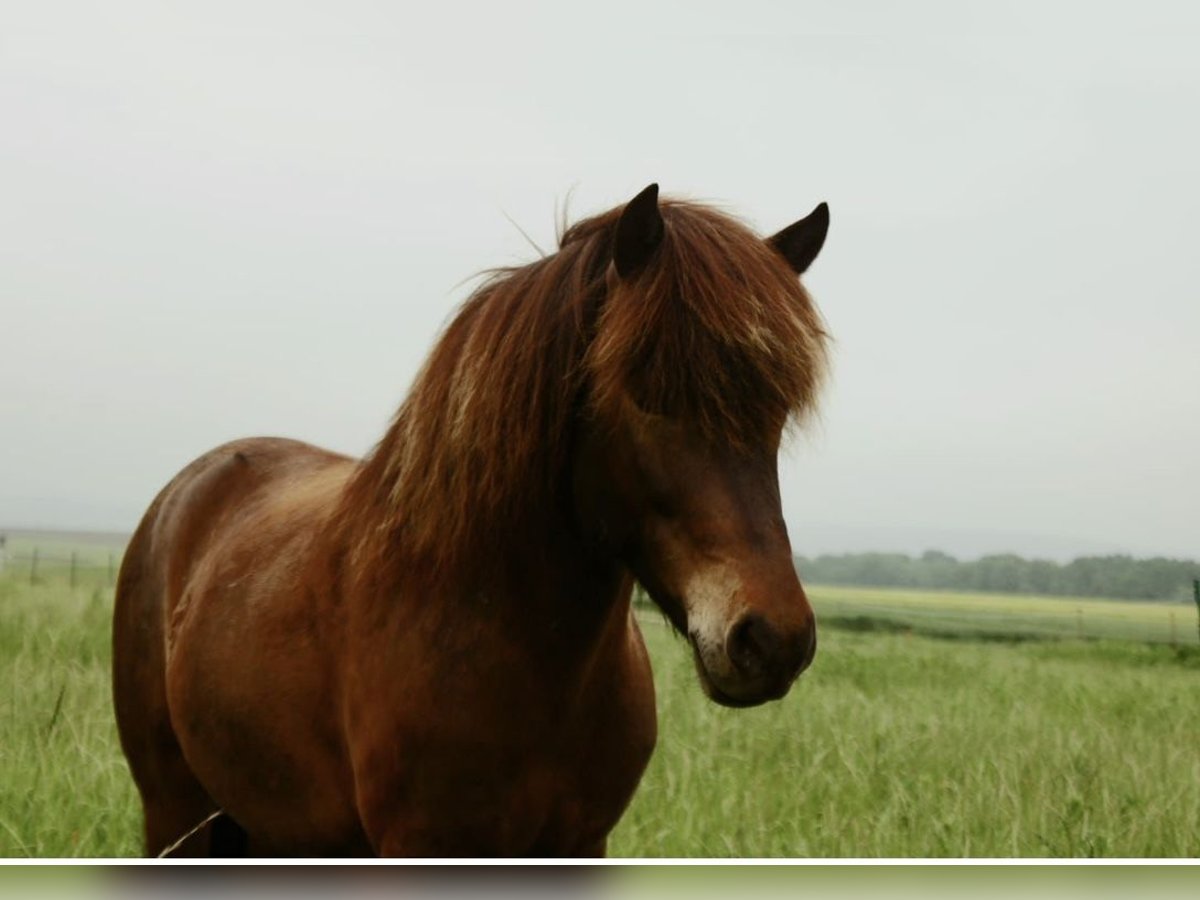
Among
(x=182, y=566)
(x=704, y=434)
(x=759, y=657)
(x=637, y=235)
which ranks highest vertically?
(x=637, y=235)

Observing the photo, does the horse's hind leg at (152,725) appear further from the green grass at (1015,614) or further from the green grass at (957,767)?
the green grass at (1015,614)

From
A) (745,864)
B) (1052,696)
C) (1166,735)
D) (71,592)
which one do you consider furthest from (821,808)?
(71,592)

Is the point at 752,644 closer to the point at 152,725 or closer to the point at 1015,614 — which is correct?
the point at 152,725

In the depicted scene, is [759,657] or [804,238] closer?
[759,657]

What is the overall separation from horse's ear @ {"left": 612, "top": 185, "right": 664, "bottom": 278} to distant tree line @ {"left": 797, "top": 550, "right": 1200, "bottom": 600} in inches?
54.0

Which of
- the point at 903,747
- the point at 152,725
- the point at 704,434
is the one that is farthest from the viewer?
the point at 903,747

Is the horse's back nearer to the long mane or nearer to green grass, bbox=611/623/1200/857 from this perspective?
the long mane

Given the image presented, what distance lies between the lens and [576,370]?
5.89 ft

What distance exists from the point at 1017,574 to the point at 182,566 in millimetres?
2312

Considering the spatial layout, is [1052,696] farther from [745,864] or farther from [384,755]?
[384,755]

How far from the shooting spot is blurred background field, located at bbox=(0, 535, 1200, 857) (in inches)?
110

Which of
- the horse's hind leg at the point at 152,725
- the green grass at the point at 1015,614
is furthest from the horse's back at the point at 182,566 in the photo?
the green grass at the point at 1015,614

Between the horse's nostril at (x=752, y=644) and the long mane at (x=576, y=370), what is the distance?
0.27 m

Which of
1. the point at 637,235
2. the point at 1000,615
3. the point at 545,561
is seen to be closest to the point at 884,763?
the point at 1000,615
